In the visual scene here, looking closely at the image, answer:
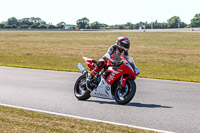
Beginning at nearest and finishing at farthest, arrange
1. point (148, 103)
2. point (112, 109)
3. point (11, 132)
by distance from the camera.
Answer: point (11, 132), point (112, 109), point (148, 103)

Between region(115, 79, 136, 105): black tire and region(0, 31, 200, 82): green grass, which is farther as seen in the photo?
region(0, 31, 200, 82): green grass

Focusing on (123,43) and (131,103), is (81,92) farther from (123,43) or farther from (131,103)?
(123,43)

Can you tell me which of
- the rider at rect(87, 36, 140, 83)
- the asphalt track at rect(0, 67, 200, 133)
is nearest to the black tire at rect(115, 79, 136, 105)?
the asphalt track at rect(0, 67, 200, 133)

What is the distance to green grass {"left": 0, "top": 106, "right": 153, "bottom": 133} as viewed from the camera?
6363 millimetres

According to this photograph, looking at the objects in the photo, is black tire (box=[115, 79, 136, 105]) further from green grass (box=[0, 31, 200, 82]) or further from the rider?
green grass (box=[0, 31, 200, 82])

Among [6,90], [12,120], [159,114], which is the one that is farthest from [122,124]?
[6,90]

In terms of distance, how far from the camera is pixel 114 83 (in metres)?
9.27

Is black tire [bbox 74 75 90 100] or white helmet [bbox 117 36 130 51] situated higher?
white helmet [bbox 117 36 130 51]

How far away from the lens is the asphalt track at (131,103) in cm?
745

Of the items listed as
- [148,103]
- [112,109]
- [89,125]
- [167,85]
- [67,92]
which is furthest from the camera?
[167,85]

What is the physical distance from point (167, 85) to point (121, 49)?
431cm

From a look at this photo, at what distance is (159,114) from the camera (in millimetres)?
8023

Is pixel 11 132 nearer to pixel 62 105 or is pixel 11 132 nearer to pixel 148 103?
pixel 62 105

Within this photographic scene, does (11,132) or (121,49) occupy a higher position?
(121,49)
